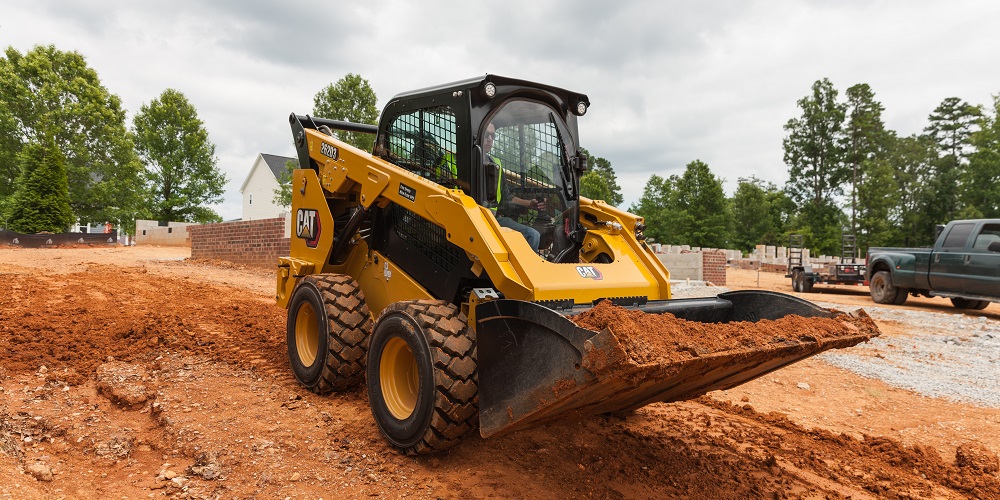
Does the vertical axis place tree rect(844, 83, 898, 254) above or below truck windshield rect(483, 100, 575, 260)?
above

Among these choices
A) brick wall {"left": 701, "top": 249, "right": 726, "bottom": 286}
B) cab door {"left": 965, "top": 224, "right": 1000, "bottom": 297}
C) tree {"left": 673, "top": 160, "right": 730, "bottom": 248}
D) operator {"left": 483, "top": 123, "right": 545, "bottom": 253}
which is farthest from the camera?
tree {"left": 673, "top": 160, "right": 730, "bottom": 248}

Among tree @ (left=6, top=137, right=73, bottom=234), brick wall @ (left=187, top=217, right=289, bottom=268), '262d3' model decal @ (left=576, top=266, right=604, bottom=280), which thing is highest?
tree @ (left=6, top=137, right=73, bottom=234)

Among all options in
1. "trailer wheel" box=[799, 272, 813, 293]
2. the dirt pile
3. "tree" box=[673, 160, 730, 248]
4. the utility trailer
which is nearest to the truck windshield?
the dirt pile

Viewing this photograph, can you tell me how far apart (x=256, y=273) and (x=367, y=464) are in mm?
11562

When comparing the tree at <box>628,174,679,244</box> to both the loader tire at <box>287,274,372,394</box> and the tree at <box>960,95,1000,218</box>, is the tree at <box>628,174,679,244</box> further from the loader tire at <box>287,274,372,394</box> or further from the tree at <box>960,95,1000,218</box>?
the loader tire at <box>287,274,372,394</box>

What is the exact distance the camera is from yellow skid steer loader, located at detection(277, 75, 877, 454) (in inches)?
123

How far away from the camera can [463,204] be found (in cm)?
378

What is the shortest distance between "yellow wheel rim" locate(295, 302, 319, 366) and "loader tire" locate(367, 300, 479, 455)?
145 centimetres

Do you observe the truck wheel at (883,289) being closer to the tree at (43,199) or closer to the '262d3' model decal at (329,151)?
the '262d3' model decal at (329,151)

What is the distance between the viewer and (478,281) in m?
4.05

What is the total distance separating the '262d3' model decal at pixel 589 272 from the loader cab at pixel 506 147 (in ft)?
1.50

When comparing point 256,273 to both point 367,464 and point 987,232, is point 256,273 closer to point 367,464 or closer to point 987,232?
point 367,464

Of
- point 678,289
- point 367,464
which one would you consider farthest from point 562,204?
point 678,289

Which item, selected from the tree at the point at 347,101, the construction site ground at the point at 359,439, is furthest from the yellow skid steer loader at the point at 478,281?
the tree at the point at 347,101
